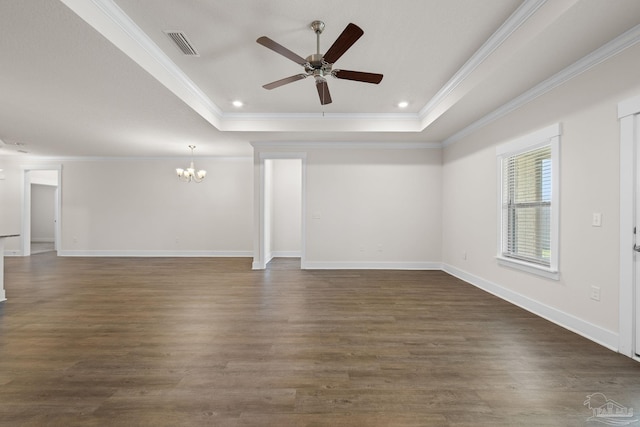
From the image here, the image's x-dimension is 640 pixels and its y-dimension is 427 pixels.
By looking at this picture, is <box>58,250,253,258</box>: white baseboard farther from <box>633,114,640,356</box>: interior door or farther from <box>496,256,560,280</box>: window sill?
<box>633,114,640,356</box>: interior door

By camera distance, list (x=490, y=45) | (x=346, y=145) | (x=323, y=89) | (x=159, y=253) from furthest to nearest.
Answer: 1. (x=159, y=253)
2. (x=346, y=145)
3. (x=323, y=89)
4. (x=490, y=45)

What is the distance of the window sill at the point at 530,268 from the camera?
9.83 feet

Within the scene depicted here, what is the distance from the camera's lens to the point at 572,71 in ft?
9.02

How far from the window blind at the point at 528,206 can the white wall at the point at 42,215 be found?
14.6 meters

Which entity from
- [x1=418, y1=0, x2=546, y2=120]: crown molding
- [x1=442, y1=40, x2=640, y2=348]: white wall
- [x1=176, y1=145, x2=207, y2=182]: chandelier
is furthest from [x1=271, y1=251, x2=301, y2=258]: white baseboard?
[x1=418, y1=0, x2=546, y2=120]: crown molding

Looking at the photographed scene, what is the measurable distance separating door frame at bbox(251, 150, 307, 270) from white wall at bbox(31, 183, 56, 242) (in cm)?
1022

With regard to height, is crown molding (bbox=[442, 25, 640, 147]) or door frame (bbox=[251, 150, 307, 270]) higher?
crown molding (bbox=[442, 25, 640, 147])

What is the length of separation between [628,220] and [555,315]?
123 cm

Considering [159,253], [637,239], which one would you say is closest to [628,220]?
[637,239]

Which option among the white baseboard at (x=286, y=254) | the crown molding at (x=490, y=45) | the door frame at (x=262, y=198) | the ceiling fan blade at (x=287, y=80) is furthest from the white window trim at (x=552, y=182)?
the white baseboard at (x=286, y=254)

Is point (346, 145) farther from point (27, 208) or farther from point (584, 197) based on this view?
point (27, 208)

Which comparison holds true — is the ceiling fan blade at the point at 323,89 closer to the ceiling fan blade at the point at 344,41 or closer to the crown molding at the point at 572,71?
the ceiling fan blade at the point at 344,41

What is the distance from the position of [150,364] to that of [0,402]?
0.78 metres

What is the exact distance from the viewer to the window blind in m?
3.27
